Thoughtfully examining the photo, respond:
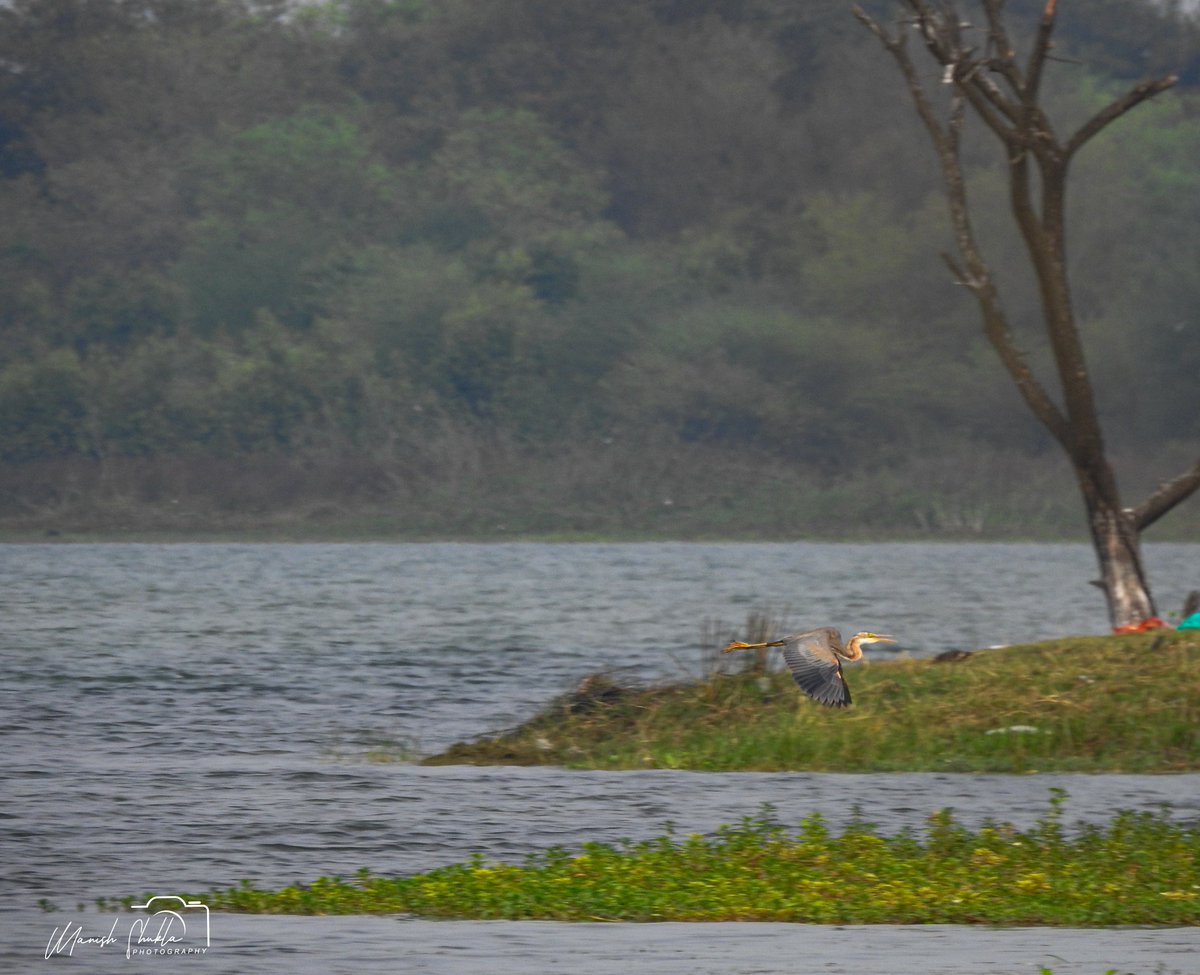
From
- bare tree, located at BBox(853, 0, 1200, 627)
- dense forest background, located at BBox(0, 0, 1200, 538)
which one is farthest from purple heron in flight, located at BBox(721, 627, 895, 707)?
dense forest background, located at BBox(0, 0, 1200, 538)

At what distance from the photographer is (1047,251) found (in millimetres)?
28078

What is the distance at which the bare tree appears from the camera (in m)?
27.2

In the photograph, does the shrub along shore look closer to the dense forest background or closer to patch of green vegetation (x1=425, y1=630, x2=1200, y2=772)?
patch of green vegetation (x1=425, y1=630, x2=1200, y2=772)

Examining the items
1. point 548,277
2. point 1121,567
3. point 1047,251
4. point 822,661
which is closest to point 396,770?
point 822,661

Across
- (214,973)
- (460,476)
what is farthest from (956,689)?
(460,476)

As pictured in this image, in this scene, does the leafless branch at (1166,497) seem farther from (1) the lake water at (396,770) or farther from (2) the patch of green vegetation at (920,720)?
(1) the lake water at (396,770)

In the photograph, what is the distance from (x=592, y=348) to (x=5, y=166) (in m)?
30.9

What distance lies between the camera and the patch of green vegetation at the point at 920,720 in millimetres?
21672

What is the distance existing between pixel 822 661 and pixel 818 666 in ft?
0.32

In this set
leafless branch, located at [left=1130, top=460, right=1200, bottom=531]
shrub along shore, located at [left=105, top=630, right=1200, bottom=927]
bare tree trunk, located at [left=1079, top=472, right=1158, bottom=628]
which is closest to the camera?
shrub along shore, located at [left=105, top=630, right=1200, bottom=927]

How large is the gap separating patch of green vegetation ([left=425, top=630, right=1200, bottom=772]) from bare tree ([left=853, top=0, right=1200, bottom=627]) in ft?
9.51

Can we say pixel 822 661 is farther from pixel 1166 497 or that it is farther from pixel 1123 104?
pixel 1123 104

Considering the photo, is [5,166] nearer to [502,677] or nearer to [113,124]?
[113,124]

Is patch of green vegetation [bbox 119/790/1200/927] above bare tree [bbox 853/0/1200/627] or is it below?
below
